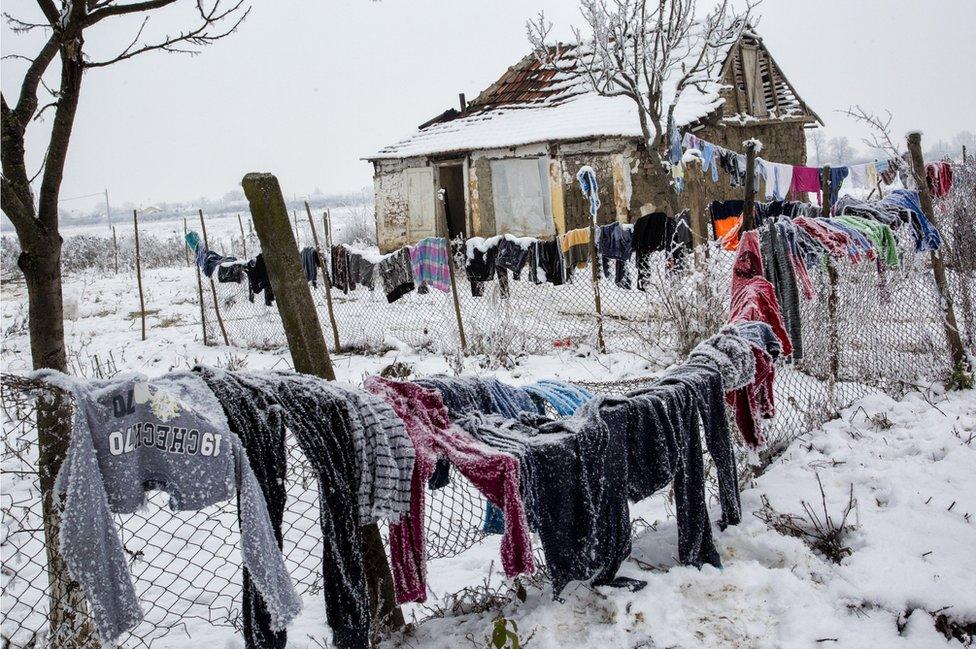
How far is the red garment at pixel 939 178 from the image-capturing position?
22.7 ft

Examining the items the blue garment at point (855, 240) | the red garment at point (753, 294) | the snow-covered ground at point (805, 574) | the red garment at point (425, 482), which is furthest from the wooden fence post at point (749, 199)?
the red garment at point (425, 482)

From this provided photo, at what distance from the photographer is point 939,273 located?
19.0 ft

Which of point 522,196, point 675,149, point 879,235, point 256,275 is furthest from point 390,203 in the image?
point 879,235

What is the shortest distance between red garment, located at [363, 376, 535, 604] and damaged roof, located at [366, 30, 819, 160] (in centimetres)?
1241

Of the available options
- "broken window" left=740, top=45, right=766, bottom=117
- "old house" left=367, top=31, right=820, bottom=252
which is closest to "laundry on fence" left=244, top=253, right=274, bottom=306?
"old house" left=367, top=31, right=820, bottom=252

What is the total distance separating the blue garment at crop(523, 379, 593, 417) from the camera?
302cm

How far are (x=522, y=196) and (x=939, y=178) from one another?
9959 millimetres

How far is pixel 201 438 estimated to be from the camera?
1803 millimetres

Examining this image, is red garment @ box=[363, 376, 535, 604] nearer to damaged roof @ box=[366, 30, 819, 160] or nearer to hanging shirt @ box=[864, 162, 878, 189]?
damaged roof @ box=[366, 30, 819, 160]

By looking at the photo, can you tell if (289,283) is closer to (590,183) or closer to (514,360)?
(514,360)

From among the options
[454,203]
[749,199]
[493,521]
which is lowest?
[493,521]

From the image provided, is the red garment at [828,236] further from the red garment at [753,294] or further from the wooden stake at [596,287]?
the wooden stake at [596,287]

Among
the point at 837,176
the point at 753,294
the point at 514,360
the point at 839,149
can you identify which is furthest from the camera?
the point at 839,149

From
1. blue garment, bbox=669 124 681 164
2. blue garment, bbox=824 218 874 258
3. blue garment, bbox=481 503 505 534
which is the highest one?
blue garment, bbox=669 124 681 164
